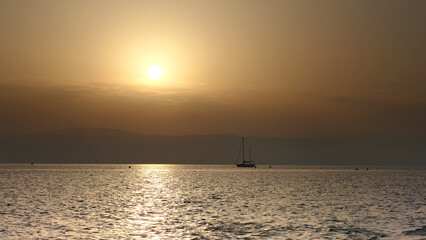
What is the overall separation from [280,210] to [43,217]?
31.1 metres

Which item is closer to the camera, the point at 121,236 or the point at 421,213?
the point at 121,236

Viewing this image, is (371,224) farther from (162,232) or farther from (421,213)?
(162,232)

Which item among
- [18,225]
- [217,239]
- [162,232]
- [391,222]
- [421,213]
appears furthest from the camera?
[421,213]

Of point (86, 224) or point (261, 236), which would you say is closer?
point (261, 236)

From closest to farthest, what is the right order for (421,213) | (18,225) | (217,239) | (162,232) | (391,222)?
(217,239) < (162,232) < (18,225) < (391,222) < (421,213)

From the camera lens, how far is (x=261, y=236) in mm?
44406

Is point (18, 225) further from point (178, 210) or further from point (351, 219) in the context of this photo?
point (351, 219)

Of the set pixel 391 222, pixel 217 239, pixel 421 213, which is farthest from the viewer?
pixel 421 213

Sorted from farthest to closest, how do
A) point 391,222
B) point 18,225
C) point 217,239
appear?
point 391,222 → point 18,225 → point 217,239

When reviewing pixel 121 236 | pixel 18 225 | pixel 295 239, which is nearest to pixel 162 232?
pixel 121 236

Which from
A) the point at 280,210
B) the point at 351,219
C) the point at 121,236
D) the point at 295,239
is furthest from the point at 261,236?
the point at 280,210

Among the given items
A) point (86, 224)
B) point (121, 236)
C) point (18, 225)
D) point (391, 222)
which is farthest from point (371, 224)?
point (18, 225)

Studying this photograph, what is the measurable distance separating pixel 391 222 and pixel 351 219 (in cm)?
487

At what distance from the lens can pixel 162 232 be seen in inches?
1831
